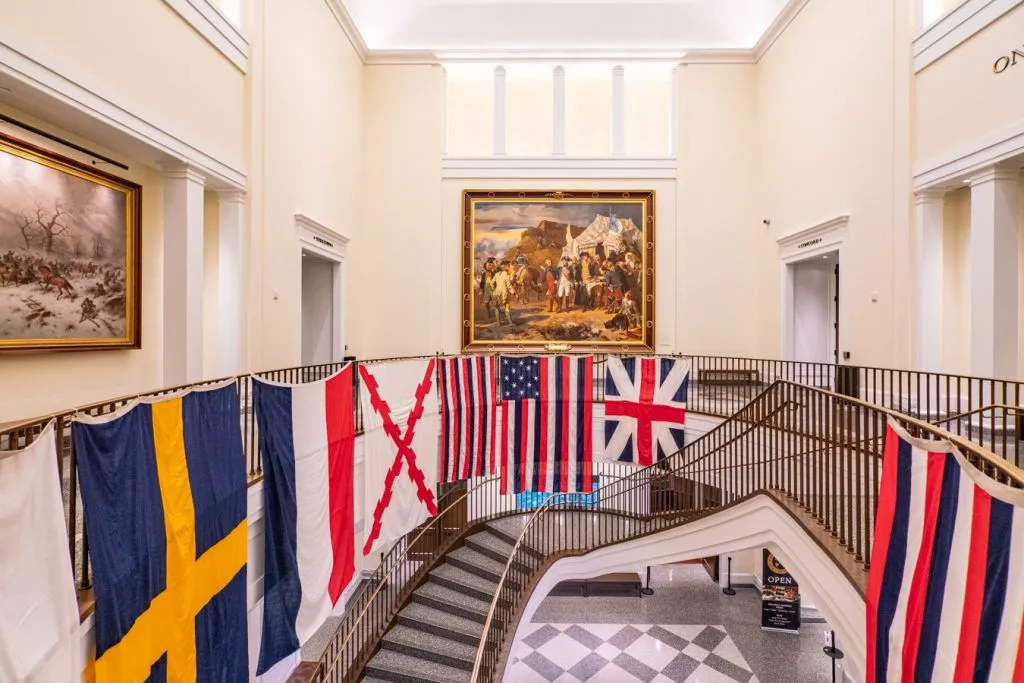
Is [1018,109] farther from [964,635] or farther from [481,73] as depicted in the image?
[481,73]

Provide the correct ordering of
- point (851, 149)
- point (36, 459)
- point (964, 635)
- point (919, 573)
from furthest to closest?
1. point (851, 149)
2. point (919, 573)
3. point (36, 459)
4. point (964, 635)

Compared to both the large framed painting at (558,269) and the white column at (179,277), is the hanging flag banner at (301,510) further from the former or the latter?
the large framed painting at (558,269)

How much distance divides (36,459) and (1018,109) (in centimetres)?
1081

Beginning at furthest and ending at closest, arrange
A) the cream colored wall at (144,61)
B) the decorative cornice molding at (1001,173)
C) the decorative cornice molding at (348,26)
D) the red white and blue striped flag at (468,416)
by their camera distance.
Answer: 1. the decorative cornice molding at (348,26)
2. the red white and blue striped flag at (468,416)
3. the decorative cornice molding at (1001,173)
4. the cream colored wall at (144,61)

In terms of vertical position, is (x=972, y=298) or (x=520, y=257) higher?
(x=520, y=257)

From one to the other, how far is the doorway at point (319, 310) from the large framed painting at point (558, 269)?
3510 millimetres

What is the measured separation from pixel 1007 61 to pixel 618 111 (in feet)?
28.5

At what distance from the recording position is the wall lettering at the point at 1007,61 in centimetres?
661

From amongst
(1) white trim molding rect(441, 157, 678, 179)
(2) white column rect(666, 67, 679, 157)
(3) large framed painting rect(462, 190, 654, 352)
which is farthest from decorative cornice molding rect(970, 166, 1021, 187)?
(2) white column rect(666, 67, 679, 157)

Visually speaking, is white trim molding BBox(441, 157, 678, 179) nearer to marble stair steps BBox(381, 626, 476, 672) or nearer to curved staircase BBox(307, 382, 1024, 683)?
curved staircase BBox(307, 382, 1024, 683)

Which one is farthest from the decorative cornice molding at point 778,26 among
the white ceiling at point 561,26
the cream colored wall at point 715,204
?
the cream colored wall at point 715,204

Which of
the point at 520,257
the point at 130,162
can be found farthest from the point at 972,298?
the point at 130,162

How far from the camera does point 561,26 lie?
13836 millimetres

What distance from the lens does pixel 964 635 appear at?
2.38m
